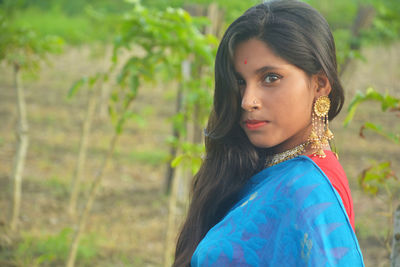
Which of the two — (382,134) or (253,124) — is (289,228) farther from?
(382,134)

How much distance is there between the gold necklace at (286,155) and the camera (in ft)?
4.22

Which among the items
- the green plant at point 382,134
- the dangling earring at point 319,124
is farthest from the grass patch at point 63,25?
the dangling earring at point 319,124

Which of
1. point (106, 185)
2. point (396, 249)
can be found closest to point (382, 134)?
point (396, 249)

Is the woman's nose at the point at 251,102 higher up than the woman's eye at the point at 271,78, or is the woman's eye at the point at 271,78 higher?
the woman's eye at the point at 271,78

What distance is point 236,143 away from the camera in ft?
5.03

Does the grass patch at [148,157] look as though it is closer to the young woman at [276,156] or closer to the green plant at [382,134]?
the green plant at [382,134]

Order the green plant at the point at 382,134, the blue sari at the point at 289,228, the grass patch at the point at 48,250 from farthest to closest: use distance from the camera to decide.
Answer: the grass patch at the point at 48,250
the green plant at the point at 382,134
the blue sari at the point at 289,228

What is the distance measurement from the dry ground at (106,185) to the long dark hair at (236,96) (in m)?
0.76

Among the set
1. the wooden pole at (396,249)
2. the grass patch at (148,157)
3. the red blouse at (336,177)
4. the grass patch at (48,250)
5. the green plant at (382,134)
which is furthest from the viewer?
the grass patch at (148,157)

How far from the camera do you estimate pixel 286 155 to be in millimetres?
1312

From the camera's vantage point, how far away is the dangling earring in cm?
125

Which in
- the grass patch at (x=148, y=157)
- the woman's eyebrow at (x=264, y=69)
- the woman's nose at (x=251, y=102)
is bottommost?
the grass patch at (x=148, y=157)

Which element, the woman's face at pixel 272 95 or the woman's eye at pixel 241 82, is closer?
the woman's face at pixel 272 95

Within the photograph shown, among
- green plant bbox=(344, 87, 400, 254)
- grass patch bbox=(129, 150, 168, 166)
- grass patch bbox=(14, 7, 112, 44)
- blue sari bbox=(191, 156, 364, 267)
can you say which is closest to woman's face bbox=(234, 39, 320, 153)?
blue sari bbox=(191, 156, 364, 267)
